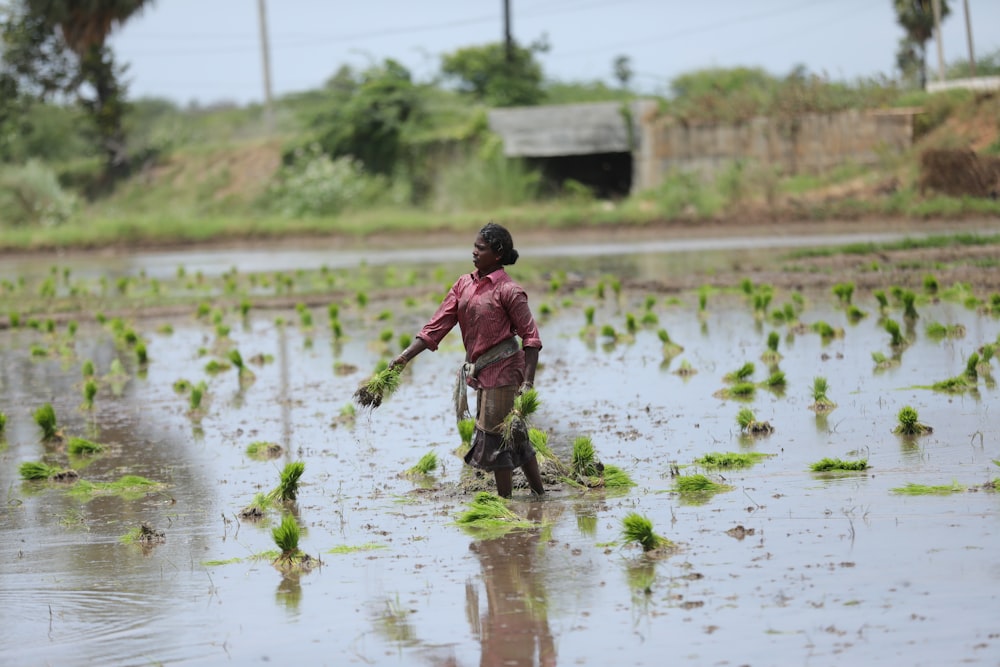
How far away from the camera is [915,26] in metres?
50.9

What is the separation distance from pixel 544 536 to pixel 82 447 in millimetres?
4471

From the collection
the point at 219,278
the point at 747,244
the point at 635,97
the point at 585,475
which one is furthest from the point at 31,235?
the point at 585,475

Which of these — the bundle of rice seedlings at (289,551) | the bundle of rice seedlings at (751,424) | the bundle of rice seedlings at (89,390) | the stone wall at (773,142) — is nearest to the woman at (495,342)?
the bundle of rice seedlings at (289,551)

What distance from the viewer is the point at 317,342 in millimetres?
15992

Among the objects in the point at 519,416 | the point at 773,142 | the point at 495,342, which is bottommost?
the point at 519,416

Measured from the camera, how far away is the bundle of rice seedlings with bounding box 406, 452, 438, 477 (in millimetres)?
8477

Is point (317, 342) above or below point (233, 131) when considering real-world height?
below

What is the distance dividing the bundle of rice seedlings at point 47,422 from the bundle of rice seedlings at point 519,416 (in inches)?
179

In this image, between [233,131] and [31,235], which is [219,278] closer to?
[31,235]

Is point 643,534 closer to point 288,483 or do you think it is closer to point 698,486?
point 698,486

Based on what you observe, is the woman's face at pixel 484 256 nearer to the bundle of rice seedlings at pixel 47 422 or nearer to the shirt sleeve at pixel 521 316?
the shirt sleeve at pixel 521 316

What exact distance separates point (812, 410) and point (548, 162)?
31115 millimetres

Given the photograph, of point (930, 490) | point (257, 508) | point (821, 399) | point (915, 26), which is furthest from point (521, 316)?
point (915, 26)

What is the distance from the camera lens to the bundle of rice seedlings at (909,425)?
27.9 feet
